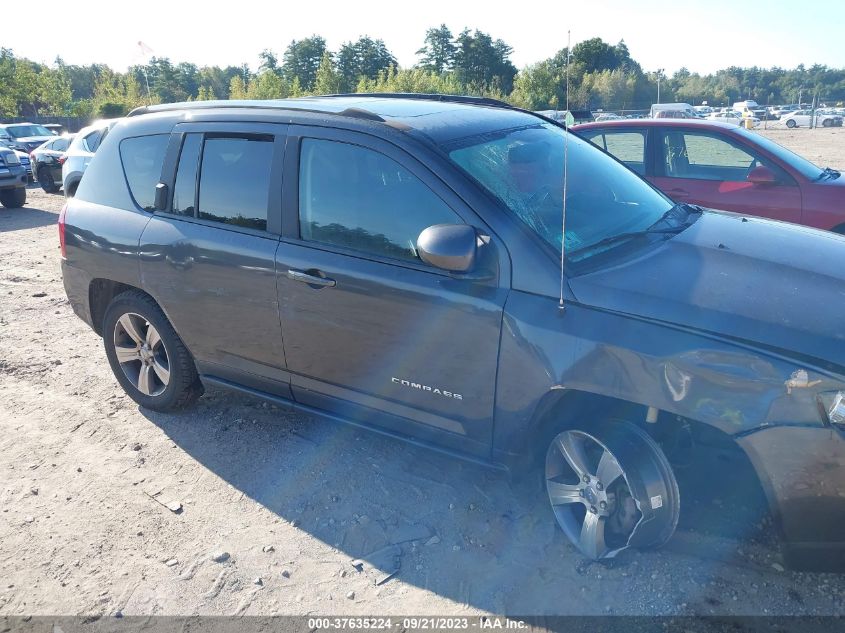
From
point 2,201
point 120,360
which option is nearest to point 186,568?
point 120,360

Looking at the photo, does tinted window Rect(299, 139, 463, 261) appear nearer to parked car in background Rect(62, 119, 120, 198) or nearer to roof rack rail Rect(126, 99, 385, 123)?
roof rack rail Rect(126, 99, 385, 123)

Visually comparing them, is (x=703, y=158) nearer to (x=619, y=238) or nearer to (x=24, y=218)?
(x=619, y=238)

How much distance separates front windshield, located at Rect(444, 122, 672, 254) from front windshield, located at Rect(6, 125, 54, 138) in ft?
79.9

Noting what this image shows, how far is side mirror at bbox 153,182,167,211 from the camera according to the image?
13.1ft

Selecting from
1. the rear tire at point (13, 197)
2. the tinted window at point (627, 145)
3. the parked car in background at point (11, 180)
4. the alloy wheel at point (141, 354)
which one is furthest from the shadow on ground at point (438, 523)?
the rear tire at point (13, 197)

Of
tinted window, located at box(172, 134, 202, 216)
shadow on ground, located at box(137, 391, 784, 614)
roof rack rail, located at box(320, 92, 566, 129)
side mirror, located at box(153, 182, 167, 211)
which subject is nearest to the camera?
shadow on ground, located at box(137, 391, 784, 614)

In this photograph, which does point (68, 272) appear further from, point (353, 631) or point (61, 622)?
point (353, 631)

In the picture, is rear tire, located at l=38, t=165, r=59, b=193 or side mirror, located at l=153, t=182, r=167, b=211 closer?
side mirror, located at l=153, t=182, r=167, b=211

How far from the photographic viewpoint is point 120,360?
14.8 ft

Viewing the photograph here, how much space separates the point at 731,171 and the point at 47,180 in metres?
16.4

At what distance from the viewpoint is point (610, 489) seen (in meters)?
2.81

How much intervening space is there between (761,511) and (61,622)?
2.98 meters

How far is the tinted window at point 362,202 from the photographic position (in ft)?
10.0

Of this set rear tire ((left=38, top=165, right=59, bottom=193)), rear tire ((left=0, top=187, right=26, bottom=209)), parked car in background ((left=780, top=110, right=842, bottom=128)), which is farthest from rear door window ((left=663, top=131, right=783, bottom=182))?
parked car in background ((left=780, top=110, right=842, bottom=128))
